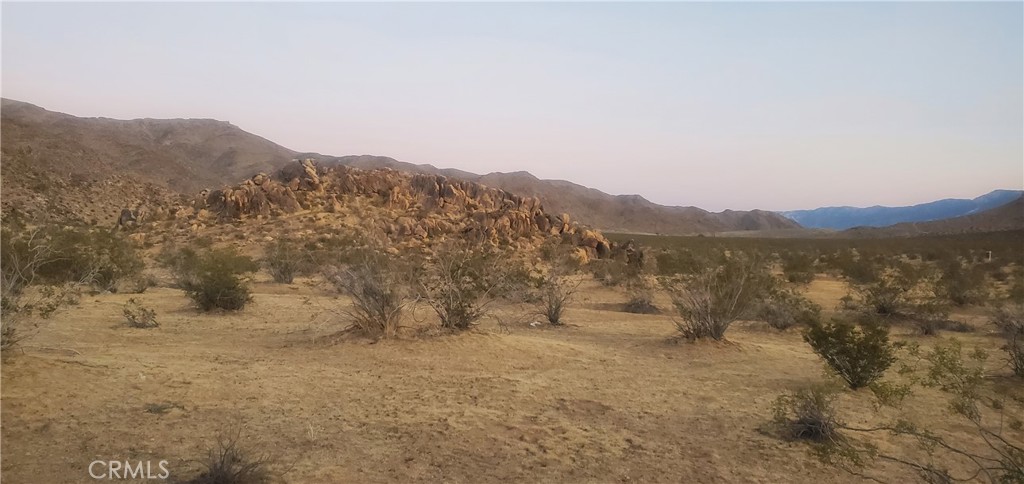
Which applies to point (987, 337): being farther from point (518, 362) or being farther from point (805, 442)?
point (518, 362)

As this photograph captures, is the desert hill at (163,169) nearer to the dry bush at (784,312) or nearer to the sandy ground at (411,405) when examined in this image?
the sandy ground at (411,405)

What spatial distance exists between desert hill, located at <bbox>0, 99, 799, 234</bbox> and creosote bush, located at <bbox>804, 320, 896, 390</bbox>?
2836cm

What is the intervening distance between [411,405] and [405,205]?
31892mm

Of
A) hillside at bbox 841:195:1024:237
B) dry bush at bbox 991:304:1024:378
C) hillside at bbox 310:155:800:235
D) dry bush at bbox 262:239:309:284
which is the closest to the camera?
dry bush at bbox 991:304:1024:378

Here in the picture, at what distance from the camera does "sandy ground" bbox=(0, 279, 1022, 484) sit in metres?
5.84

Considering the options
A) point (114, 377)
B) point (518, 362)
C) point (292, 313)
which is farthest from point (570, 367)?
point (292, 313)

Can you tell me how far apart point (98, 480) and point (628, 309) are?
15582mm

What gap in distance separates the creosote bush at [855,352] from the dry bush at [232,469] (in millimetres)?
8019

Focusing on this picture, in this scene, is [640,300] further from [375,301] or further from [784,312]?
[375,301]

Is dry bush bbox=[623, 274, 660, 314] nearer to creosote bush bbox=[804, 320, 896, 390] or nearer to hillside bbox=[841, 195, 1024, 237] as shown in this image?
creosote bush bbox=[804, 320, 896, 390]

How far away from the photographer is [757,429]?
722cm

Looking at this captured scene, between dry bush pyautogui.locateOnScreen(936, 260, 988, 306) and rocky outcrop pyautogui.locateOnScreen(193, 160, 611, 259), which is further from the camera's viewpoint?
rocky outcrop pyautogui.locateOnScreen(193, 160, 611, 259)

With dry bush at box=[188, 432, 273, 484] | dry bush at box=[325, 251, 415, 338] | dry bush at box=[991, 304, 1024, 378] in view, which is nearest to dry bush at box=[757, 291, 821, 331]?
dry bush at box=[991, 304, 1024, 378]

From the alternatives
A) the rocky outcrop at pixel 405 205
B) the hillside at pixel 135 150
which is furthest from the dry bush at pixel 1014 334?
the hillside at pixel 135 150
